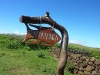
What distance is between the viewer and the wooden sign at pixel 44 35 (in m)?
3.97

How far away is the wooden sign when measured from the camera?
3969 mm

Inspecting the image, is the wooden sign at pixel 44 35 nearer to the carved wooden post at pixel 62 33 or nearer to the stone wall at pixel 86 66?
the carved wooden post at pixel 62 33

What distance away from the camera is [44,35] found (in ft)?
13.2

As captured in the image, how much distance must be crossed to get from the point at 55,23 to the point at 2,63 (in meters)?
7.00

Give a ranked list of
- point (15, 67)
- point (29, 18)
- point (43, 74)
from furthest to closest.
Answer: point (15, 67)
point (43, 74)
point (29, 18)

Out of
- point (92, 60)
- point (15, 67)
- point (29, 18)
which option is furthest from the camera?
point (92, 60)

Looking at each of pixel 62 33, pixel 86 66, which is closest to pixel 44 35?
pixel 62 33

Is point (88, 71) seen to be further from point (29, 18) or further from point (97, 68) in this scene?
point (29, 18)

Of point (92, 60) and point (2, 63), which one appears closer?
point (2, 63)

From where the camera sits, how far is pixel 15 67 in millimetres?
9953

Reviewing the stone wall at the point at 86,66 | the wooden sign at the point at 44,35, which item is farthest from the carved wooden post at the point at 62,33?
the stone wall at the point at 86,66

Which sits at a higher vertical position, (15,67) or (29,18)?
(29,18)

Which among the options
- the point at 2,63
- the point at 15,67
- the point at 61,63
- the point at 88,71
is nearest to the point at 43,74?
the point at 15,67

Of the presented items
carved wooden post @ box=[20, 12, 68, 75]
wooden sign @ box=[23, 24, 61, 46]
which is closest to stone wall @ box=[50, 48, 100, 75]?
carved wooden post @ box=[20, 12, 68, 75]
